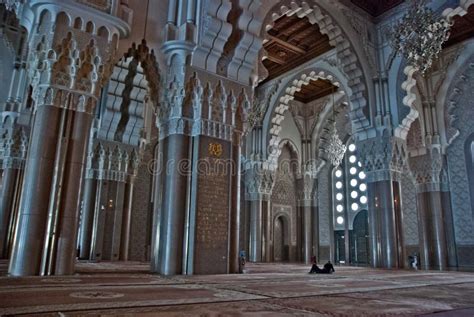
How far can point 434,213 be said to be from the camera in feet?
40.8

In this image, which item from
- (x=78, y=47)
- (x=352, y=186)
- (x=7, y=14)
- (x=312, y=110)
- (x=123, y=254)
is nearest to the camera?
(x=78, y=47)

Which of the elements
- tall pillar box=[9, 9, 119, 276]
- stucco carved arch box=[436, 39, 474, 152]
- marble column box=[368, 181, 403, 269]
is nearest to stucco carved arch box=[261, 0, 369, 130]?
marble column box=[368, 181, 403, 269]

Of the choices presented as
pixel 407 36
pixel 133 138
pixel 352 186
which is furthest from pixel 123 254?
pixel 352 186

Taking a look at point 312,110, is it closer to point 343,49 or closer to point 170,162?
point 343,49

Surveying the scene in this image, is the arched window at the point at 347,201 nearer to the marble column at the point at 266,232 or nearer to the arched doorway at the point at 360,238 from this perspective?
the arched doorway at the point at 360,238

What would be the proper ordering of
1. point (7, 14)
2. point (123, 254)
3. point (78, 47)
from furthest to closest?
point (7, 14) < point (123, 254) < point (78, 47)

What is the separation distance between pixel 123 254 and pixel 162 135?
16.3 ft

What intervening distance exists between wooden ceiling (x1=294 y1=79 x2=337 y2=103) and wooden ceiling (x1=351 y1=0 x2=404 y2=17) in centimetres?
Result: 447

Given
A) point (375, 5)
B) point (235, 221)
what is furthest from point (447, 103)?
point (235, 221)

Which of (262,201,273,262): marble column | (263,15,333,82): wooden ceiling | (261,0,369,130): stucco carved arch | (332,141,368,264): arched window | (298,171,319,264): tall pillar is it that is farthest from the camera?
(298,171,319,264): tall pillar

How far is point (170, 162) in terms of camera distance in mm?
6523

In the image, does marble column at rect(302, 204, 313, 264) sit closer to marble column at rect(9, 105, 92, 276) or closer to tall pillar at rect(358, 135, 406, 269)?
tall pillar at rect(358, 135, 406, 269)

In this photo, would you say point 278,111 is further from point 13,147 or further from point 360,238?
point 13,147

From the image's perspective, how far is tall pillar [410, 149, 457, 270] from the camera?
12.1 meters
